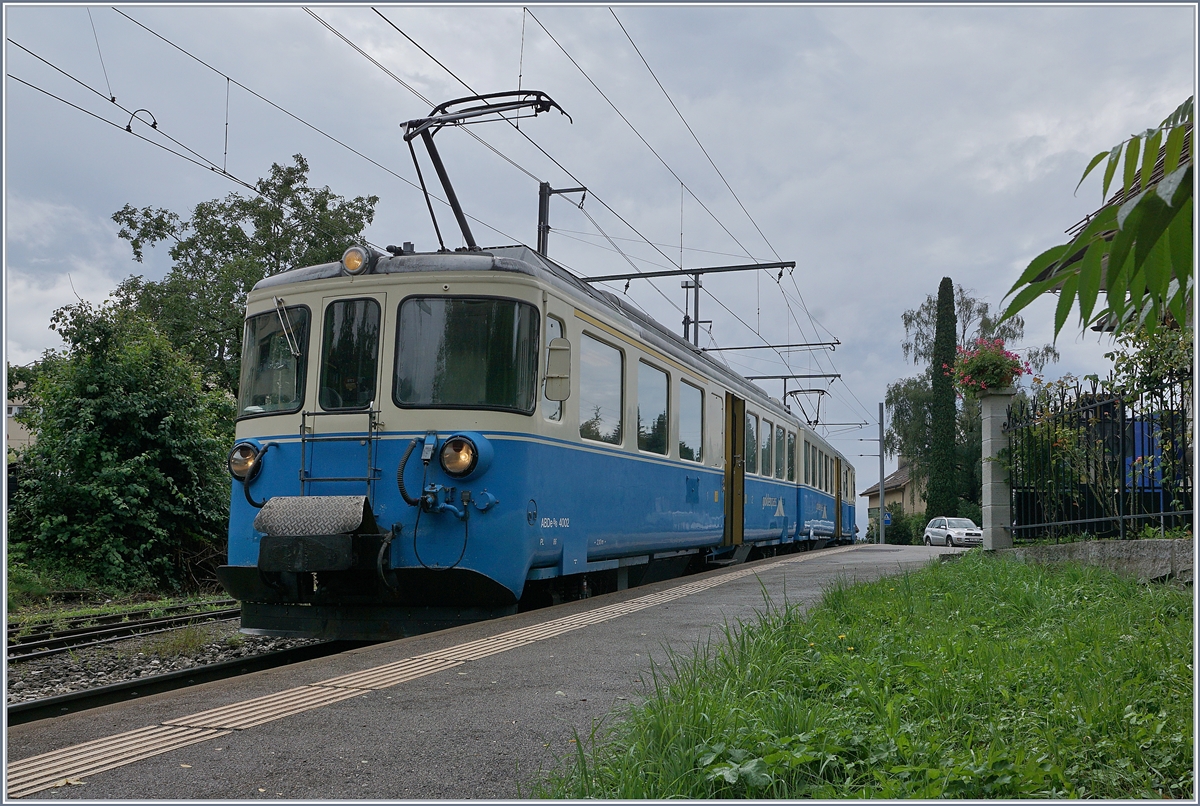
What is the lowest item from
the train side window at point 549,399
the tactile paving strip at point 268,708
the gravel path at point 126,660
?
the gravel path at point 126,660

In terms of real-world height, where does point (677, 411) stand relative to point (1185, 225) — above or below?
above

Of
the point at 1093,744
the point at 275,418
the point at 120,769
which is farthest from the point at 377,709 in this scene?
the point at 275,418

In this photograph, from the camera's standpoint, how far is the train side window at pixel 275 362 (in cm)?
760

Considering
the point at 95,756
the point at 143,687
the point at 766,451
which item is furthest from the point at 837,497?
the point at 95,756

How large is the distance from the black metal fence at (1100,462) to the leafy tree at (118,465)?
11.0 m

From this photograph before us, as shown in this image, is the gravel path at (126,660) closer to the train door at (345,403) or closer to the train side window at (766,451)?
the train door at (345,403)

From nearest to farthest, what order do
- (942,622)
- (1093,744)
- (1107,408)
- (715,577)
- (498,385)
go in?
(1093,744)
(942,622)
(498,385)
(1107,408)
(715,577)

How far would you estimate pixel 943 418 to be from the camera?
150 ft

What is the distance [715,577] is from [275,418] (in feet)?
16.5

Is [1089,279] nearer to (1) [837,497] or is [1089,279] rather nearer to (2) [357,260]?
(2) [357,260]

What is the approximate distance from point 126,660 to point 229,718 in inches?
177

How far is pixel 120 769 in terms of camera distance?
3.21m

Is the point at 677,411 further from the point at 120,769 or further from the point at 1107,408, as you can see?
the point at 120,769

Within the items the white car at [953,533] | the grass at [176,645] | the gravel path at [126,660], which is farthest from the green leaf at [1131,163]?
the white car at [953,533]
